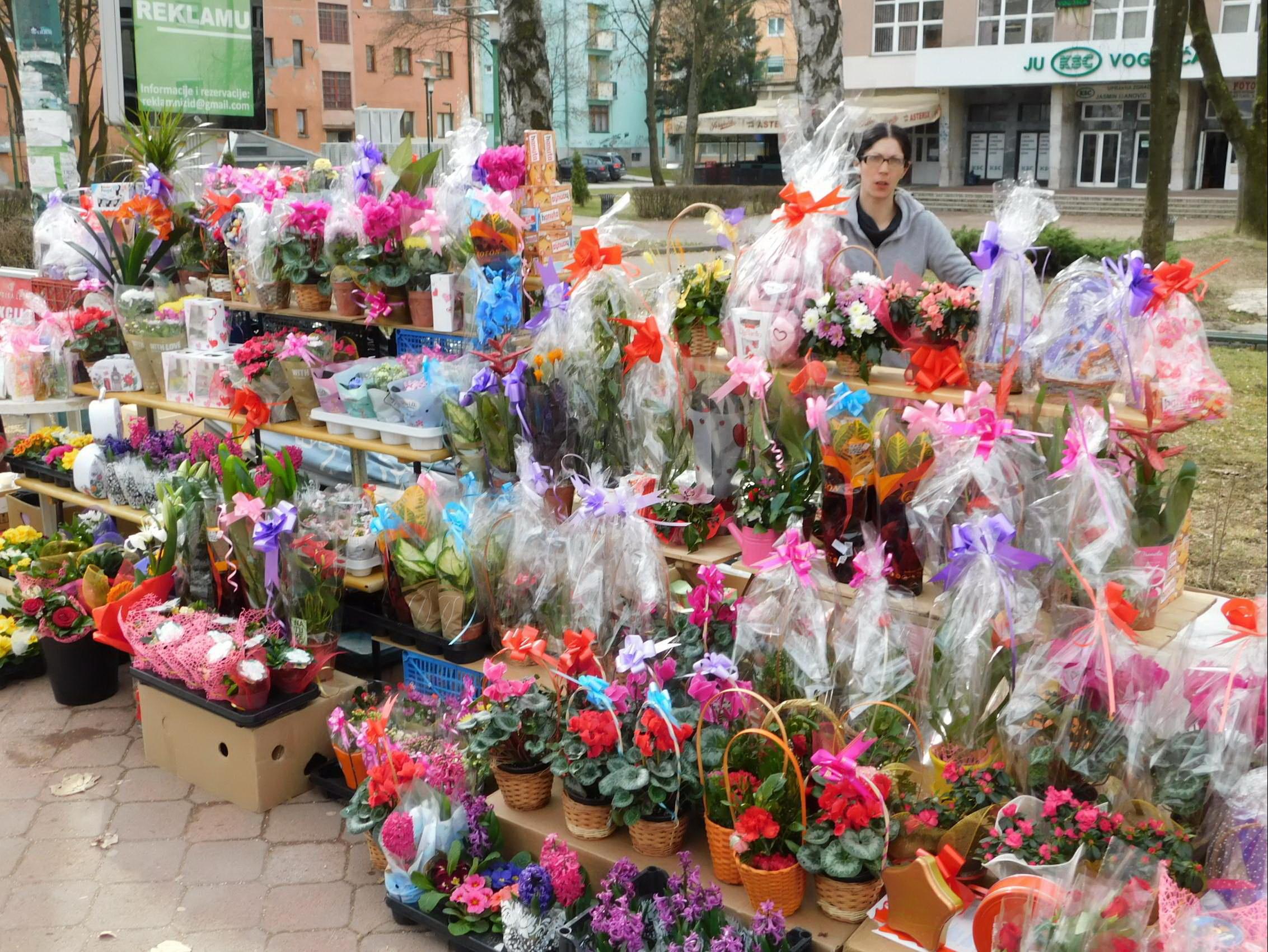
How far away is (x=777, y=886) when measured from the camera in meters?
2.45

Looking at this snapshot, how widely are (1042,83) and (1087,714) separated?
1064 inches

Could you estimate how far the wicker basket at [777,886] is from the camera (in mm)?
2441

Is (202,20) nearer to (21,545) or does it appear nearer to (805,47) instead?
(21,545)

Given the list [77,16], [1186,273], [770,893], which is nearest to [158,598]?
[770,893]

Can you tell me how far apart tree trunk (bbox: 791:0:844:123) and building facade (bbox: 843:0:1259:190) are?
1870 centimetres

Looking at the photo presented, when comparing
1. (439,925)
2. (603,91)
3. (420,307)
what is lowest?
(439,925)

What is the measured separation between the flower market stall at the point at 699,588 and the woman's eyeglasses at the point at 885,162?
1.11 ft

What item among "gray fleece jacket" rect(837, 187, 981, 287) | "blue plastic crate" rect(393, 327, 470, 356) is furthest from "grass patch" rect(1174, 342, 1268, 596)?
"blue plastic crate" rect(393, 327, 470, 356)

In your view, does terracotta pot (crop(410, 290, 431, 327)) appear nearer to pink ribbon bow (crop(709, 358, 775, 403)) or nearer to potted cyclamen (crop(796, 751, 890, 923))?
pink ribbon bow (crop(709, 358, 775, 403))

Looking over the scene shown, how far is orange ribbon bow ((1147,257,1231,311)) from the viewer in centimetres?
279

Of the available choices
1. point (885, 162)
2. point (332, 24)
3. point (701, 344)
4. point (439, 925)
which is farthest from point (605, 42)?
point (439, 925)

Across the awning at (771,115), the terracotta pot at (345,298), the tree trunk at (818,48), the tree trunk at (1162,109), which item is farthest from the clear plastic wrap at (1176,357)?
the awning at (771,115)

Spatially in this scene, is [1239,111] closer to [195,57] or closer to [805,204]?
[805,204]

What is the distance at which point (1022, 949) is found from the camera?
6.81ft
